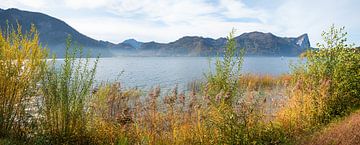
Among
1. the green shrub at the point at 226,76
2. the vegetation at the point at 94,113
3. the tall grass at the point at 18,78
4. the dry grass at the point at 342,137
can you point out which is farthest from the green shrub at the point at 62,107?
the dry grass at the point at 342,137

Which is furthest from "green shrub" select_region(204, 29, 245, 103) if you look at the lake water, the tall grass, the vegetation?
the tall grass

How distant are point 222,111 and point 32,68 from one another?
155 inches

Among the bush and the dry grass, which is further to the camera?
the bush

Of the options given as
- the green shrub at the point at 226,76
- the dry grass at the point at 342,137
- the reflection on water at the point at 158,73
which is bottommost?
the reflection on water at the point at 158,73

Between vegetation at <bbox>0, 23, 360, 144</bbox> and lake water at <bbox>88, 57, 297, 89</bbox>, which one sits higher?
vegetation at <bbox>0, 23, 360, 144</bbox>

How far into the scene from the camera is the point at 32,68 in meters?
6.66

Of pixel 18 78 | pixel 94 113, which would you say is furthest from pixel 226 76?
pixel 18 78

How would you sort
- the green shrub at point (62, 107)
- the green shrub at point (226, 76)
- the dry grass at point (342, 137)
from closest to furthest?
the dry grass at point (342, 137) < the green shrub at point (62, 107) < the green shrub at point (226, 76)

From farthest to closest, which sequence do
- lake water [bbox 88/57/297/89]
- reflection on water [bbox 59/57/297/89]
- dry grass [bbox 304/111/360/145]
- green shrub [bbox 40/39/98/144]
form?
1. reflection on water [bbox 59/57/297/89]
2. lake water [bbox 88/57/297/89]
3. green shrub [bbox 40/39/98/144]
4. dry grass [bbox 304/111/360/145]

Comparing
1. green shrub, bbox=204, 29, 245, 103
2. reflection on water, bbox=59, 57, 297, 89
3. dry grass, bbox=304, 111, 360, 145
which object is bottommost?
reflection on water, bbox=59, 57, 297, 89

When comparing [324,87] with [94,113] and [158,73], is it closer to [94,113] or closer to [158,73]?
[94,113]

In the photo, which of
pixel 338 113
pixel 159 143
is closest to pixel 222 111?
pixel 159 143

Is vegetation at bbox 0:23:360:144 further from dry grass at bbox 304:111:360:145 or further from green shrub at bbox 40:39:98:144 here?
dry grass at bbox 304:111:360:145

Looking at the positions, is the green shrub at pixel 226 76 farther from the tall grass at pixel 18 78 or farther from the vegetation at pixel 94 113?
the tall grass at pixel 18 78
